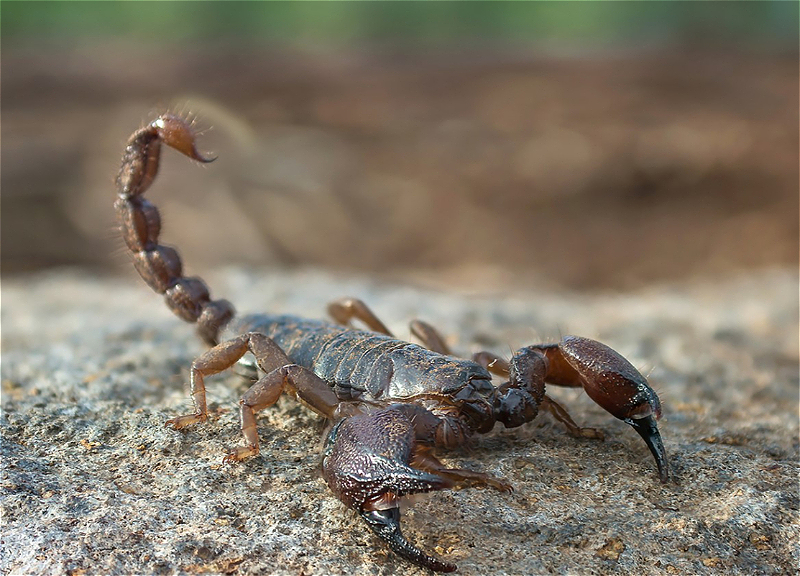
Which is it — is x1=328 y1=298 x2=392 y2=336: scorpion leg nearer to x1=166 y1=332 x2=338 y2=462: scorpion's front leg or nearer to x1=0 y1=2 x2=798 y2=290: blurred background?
x1=166 y1=332 x2=338 y2=462: scorpion's front leg

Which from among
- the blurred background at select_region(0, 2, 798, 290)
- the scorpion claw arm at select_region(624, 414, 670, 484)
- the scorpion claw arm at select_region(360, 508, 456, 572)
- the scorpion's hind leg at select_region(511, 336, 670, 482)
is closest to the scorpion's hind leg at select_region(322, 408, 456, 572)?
the scorpion claw arm at select_region(360, 508, 456, 572)

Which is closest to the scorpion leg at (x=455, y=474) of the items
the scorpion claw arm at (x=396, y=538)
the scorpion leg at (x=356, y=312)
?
the scorpion claw arm at (x=396, y=538)

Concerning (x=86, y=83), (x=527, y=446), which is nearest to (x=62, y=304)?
(x=527, y=446)

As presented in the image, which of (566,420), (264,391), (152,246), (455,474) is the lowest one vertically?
(566,420)

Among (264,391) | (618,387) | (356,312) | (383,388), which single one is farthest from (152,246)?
(618,387)

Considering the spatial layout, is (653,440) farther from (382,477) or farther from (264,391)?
(264,391)

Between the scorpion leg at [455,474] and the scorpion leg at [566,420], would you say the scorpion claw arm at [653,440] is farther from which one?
the scorpion leg at [455,474]
